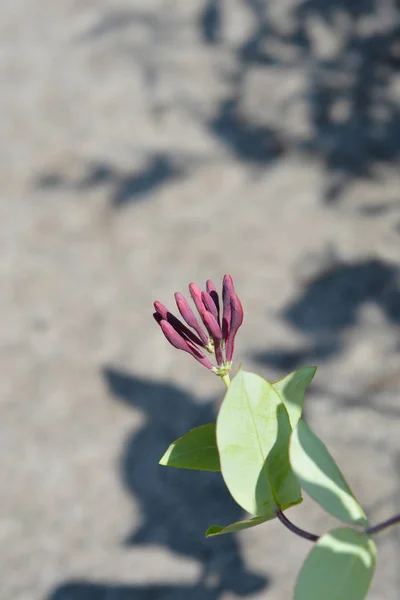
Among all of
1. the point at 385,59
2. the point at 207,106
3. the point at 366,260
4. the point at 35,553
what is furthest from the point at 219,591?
the point at 385,59

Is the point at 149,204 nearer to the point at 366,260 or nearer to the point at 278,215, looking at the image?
the point at 278,215

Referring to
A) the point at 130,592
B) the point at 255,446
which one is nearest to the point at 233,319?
the point at 255,446

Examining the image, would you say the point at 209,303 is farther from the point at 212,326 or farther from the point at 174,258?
the point at 174,258

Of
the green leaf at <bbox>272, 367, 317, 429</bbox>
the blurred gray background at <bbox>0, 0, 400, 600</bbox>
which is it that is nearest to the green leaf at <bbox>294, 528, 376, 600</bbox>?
the green leaf at <bbox>272, 367, 317, 429</bbox>

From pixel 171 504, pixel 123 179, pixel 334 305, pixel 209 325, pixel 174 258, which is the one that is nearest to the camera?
pixel 209 325

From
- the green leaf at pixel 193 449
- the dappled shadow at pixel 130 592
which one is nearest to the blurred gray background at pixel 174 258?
the dappled shadow at pixel 130 592

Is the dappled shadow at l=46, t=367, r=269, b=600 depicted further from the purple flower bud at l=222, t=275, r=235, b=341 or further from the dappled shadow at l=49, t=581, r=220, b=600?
the purple flower bud at l=222, t=275, r=235, b=341
